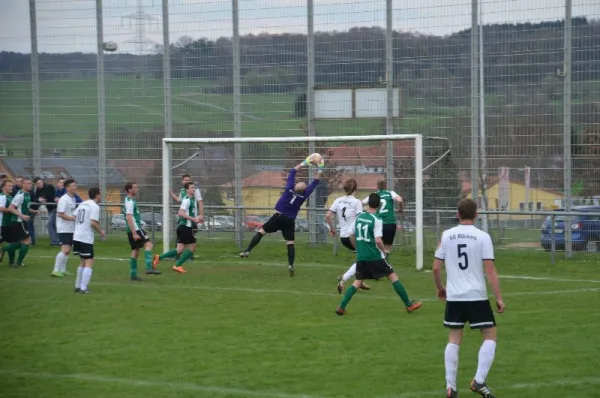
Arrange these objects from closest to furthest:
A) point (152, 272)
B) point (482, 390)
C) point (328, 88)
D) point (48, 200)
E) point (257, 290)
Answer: point (482, 390)
point (257, 290)
point (152, 272)
point (328, 88)
point (48, 200)

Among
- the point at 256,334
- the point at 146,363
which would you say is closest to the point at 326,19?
the point at 256,334

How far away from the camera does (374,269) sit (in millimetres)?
13352

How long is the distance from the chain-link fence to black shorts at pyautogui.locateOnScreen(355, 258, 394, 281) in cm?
933

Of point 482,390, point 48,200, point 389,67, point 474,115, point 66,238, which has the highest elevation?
point 389,67

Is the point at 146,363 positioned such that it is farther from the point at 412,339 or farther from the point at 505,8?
the point at 505,8

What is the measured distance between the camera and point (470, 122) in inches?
914

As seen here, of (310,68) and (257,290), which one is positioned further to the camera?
(310,68)

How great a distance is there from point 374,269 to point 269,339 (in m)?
2.41

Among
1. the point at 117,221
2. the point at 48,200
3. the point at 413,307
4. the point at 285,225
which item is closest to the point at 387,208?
the point at 285,225

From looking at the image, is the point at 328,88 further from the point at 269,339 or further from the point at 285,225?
the point at 269,339

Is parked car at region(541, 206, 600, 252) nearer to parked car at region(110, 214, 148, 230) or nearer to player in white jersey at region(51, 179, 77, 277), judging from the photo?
player in white jersey at region(51, 179, 77, 277)

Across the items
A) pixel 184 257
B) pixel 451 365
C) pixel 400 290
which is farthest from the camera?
pixel 184 257

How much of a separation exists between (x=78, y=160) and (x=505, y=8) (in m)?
13.1

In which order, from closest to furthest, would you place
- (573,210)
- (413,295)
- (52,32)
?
(413,295), (573,210), (52,32)
